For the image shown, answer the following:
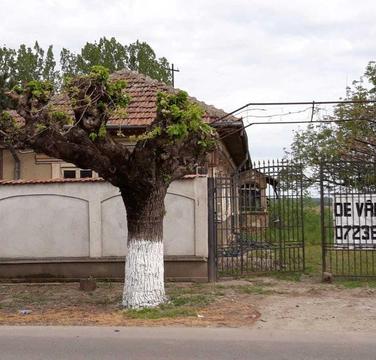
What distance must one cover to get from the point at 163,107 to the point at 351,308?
437 centimetres

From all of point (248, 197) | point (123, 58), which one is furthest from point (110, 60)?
point (248, 197)

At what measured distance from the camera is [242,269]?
40.7 feet

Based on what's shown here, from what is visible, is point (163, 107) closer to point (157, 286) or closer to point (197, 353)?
point (157, 286)

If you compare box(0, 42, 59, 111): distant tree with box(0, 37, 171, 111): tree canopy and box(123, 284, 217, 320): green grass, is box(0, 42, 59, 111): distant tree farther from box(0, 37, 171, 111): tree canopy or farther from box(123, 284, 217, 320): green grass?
box(123, 284, 217, 320): green grass

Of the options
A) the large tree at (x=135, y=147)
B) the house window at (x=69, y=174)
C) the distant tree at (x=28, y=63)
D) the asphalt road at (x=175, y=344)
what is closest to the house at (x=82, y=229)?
the large tree at (x=135, y=147)

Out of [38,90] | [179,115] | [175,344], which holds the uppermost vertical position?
[38,90]

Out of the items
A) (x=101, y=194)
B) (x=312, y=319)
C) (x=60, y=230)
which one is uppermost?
(x=101, y=194)

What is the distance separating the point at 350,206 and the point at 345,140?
481 inches

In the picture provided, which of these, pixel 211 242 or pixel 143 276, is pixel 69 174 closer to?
pixel 211 242

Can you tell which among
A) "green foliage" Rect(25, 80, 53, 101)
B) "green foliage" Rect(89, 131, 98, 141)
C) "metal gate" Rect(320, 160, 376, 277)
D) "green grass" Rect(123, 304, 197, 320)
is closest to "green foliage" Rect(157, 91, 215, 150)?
"green foliage" Rect(89, 131, 98, 141)

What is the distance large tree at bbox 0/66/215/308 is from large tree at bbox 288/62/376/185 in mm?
3652

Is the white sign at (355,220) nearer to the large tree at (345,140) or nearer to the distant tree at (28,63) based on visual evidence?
the large tree at (345,140)

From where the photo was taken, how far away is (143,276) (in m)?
9.37

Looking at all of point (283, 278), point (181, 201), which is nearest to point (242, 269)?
point (283, 278)
